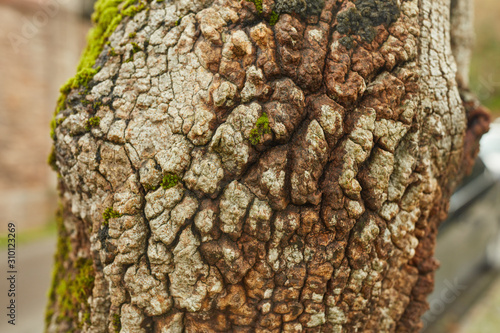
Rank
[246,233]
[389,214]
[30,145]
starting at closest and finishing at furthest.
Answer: [246,233]
[389,214]
[30,145]

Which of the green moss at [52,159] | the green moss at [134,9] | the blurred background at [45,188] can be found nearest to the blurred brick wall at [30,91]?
the blurred background at [45,188]

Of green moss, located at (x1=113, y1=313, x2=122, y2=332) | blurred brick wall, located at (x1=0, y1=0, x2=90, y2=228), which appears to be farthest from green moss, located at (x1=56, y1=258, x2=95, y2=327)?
blurred brick wall, located at (x1=0, y1=0, x2=90, y2=228)

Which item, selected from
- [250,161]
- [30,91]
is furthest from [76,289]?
[30,91]

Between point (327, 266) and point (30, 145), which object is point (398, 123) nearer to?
point (327, 266)

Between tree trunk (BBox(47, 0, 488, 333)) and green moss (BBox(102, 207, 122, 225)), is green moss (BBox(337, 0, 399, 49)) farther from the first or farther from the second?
green moss (BBox(102, 207, 122, 225))

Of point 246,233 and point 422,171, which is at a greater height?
point 422,171

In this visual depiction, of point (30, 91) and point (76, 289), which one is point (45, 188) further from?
point (76, 289)

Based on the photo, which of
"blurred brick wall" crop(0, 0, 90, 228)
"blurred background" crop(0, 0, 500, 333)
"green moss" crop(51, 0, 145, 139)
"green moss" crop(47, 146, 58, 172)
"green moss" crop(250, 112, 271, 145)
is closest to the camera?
"green moss" crop(250, 112, 271, 145)

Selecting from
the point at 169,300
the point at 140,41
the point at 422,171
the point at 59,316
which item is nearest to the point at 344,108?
the point at 422,171
